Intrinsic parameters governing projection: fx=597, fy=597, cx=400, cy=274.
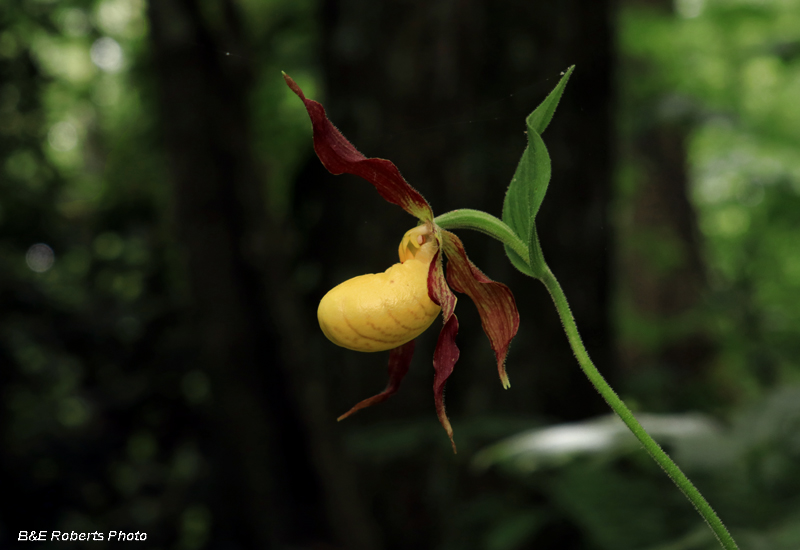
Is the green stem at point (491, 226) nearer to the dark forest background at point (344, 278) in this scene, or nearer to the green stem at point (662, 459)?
the green stem at point (662, 459)

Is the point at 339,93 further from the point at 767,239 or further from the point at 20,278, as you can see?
the point at 767,239

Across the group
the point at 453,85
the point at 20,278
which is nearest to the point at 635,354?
the point at 453,85

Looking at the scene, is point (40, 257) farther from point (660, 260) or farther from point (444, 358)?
point (660, 260)

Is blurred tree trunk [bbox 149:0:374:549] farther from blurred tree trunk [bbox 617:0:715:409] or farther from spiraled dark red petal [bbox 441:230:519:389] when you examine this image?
blurred tree trunk [bbox 617:0:715:409]

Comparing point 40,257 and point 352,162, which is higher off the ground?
point 40,257

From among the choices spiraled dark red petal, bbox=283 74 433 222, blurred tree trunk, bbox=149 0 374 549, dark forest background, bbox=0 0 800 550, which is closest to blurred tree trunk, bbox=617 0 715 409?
dark forest background, bbox=0 0 800 550

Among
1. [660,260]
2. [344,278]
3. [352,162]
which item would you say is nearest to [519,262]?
[352,162]
